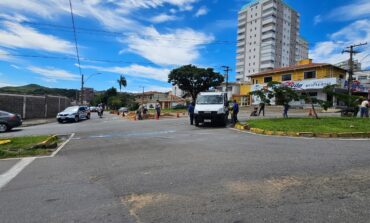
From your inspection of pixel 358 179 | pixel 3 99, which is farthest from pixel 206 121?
pixel 3 99

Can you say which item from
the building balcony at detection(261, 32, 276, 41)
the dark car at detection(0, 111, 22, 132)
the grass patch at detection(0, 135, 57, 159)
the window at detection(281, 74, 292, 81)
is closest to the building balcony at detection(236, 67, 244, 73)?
the building balcony at detection(261, 32, 276, 41)

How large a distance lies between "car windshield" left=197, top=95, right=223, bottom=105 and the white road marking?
11.5 meters

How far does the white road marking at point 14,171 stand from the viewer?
19.3 ft

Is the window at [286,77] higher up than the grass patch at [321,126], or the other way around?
the window at [286,77]

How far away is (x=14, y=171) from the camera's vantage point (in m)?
6.78

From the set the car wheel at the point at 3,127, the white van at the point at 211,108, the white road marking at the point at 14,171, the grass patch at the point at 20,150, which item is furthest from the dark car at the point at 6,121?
the white van at the point at 211,108

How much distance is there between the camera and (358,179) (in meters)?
5.30

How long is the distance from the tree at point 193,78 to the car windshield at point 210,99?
42.6m

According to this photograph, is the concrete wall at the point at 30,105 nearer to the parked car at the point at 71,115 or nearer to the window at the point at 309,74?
the parked car at the point at 71,115

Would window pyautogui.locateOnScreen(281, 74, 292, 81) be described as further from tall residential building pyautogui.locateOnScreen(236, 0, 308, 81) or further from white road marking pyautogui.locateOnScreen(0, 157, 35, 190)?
tall residential building pyautogui.locateOnScreen(236, 0, 308, 81)

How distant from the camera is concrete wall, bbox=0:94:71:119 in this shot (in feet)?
89.2

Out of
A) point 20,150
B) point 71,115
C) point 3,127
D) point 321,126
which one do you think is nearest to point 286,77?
point 321,126

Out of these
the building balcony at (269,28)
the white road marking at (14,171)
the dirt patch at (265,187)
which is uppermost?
the building balcony at (269,28)

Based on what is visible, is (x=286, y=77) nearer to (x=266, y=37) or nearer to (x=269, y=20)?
(x=266, y=37)
